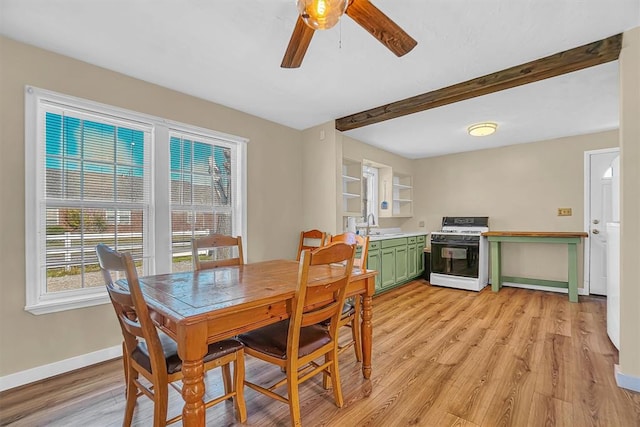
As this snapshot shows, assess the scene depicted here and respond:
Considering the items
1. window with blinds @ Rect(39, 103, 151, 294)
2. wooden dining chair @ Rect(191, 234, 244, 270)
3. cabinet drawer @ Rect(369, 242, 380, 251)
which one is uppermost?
window with blinds @ Rect(39, 103, 151, 294)

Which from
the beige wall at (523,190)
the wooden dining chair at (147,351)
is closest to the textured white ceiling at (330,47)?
the beige wall at (523,190)

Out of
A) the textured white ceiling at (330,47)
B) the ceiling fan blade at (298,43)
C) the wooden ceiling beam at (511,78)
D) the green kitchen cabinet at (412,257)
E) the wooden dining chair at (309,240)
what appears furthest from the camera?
the green kitchen cabinet at (412,257)

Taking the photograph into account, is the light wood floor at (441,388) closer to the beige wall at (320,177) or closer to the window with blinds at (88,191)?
the window with blinds at (88,191)

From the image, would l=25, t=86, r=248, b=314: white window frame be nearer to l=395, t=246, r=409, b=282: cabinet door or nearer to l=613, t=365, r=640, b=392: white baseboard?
l=395, t=246, r=409, b=282: cabinet door

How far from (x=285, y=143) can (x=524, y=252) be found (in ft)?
13.9

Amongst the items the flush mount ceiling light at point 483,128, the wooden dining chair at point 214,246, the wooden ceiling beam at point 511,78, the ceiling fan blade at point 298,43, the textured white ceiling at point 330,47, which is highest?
the textured white ceiling at point 330,47

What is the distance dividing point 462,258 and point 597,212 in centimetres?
193

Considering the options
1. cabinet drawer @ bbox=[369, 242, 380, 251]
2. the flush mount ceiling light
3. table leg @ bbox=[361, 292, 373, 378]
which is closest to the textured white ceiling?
the flush mount ceiling light

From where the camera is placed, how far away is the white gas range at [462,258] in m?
4.55

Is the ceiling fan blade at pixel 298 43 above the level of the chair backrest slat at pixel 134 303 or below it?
above

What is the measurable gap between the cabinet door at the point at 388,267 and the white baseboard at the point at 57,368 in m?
3.23

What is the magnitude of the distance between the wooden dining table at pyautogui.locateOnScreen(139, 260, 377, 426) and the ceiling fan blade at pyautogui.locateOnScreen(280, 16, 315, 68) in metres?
1.41

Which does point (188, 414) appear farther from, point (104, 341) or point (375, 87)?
point (375, 87)

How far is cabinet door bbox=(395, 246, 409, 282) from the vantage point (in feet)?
15.3
